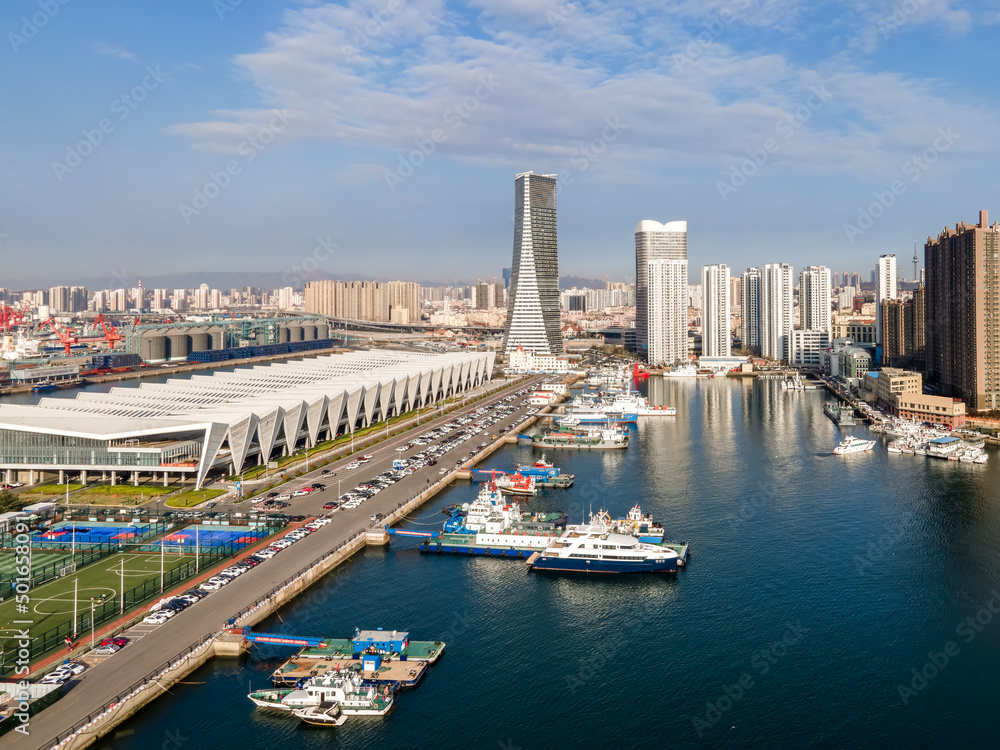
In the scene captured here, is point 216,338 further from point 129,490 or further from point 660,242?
point 129,490

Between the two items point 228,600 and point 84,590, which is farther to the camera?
point 84,590

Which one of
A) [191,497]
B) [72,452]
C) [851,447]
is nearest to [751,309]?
[851,447]

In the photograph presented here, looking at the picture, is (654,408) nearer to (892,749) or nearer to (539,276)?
(539,276)

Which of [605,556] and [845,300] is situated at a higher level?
[845,300]

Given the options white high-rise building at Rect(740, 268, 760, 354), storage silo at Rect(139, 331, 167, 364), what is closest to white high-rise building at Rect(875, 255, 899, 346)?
white high-rise building at Rect(740, 268, 760, 354)

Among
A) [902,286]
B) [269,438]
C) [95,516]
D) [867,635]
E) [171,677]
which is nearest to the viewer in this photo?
[171,677]

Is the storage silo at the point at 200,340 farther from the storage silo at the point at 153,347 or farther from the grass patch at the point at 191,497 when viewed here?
the grass patch at the point at 191,497

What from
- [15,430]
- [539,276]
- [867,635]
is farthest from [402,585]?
[539,276]
